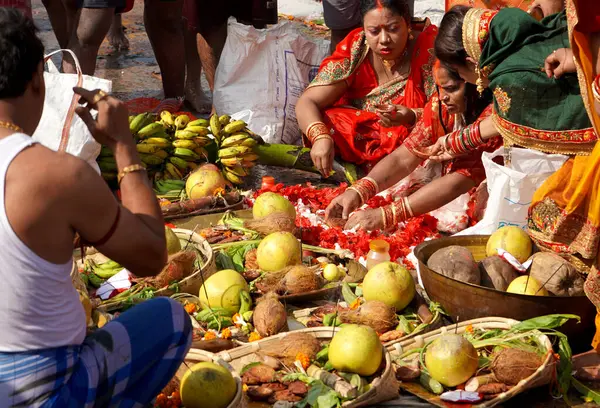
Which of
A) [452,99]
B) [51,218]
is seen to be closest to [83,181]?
[51,218]

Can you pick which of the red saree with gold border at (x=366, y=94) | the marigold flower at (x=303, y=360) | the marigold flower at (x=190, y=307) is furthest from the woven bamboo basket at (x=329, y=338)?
the red saree with gold border at (x=366, y=94)

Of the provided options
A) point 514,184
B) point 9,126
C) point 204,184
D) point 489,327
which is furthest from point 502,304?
point 204,184

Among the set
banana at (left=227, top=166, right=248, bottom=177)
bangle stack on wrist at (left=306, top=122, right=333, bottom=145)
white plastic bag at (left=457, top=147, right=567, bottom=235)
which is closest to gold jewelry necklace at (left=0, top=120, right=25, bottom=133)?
white plastic bag at (left=457, top=147, right=567, bottom=235)

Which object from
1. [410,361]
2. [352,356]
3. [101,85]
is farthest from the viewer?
[101,85]

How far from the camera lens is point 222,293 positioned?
3381 mm

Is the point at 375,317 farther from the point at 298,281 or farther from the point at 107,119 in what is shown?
the point at 107,119

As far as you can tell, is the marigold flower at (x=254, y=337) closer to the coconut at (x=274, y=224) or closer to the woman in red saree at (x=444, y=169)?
the coconut at (x=274, y=224)

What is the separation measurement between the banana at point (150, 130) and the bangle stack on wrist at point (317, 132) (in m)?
0.98

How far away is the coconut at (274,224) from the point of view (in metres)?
4.04

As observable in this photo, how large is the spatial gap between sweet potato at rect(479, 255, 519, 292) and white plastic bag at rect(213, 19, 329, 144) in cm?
278

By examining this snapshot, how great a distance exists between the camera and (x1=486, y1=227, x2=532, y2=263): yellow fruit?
345cm

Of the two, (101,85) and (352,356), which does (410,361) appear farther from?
(101,85)

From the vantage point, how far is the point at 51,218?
1.93 m

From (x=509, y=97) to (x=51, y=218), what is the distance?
7.65 feet
